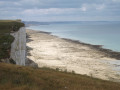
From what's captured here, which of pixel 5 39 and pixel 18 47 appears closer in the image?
pixel 5 39

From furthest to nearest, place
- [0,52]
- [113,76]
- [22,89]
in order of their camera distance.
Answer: [113,76], [0,52], [22,89]

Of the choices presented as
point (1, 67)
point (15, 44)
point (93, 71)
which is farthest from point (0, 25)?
point (93, 71)

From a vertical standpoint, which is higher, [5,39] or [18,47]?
[5,39]

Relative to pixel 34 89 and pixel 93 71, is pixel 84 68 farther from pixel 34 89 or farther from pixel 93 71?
pixel 34 89

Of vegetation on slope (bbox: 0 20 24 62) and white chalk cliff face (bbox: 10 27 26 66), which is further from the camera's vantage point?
white chalk cliff face (bbox: 10 27 26 66)

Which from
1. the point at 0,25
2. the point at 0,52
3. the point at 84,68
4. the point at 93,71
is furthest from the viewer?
the point at 84,68

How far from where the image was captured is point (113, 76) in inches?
882

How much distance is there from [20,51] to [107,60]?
2019cm

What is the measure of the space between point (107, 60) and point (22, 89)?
26435 millimetres

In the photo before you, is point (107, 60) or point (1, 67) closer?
point (1, 67)

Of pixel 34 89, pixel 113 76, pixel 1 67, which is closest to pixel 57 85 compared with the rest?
pixel 34 89

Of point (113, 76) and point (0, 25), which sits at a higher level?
point (0, 25)

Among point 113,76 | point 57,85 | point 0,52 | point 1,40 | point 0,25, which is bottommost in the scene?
point 113,76

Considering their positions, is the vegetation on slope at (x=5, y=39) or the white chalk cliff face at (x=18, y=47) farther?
the white chalk cliff face at (x=18, y=47)
